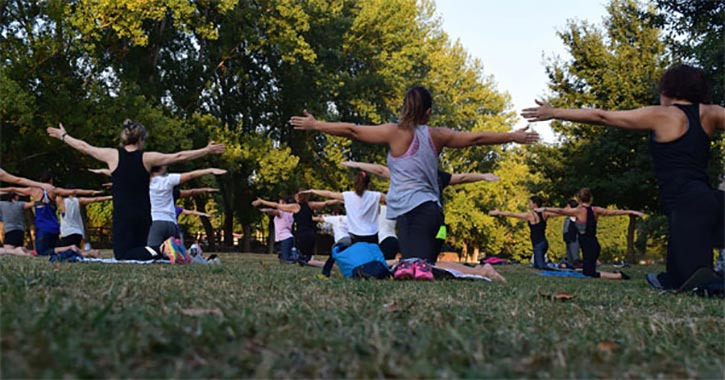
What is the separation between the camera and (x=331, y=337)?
301 centimetres

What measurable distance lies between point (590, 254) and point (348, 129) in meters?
8.48

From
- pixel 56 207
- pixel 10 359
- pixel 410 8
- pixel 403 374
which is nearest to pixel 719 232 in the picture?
pixel 403 374

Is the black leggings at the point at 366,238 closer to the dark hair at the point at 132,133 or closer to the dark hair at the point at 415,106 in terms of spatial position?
the dark hair at the point at 132,133

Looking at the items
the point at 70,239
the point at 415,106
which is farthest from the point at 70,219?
the point at 415,106

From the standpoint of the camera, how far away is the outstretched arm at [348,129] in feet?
25.7

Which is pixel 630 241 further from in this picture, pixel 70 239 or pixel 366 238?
pixel 70 239

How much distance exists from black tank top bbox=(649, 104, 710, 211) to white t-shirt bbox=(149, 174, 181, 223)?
331 inches

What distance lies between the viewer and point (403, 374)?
233 centimetres

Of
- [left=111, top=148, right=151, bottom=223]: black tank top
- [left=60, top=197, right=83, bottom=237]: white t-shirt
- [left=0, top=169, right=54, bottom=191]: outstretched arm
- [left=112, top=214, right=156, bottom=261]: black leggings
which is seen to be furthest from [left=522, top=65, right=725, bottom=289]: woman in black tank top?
[left=60, top=197, right=83, bottom=237]: white t-shirt

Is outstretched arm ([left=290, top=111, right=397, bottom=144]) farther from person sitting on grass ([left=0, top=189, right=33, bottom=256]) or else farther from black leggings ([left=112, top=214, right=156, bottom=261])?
person sitting on grass ([left=0, top=189, right=33, bottom=256])

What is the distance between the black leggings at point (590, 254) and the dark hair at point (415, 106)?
7.62 metres

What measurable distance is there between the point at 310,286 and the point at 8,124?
76.2 feet

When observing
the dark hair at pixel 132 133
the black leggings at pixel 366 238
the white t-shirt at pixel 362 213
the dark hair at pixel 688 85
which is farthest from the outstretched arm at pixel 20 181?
the dark hair at pixel 688 85

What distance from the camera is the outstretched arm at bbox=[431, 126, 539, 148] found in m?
8.18
